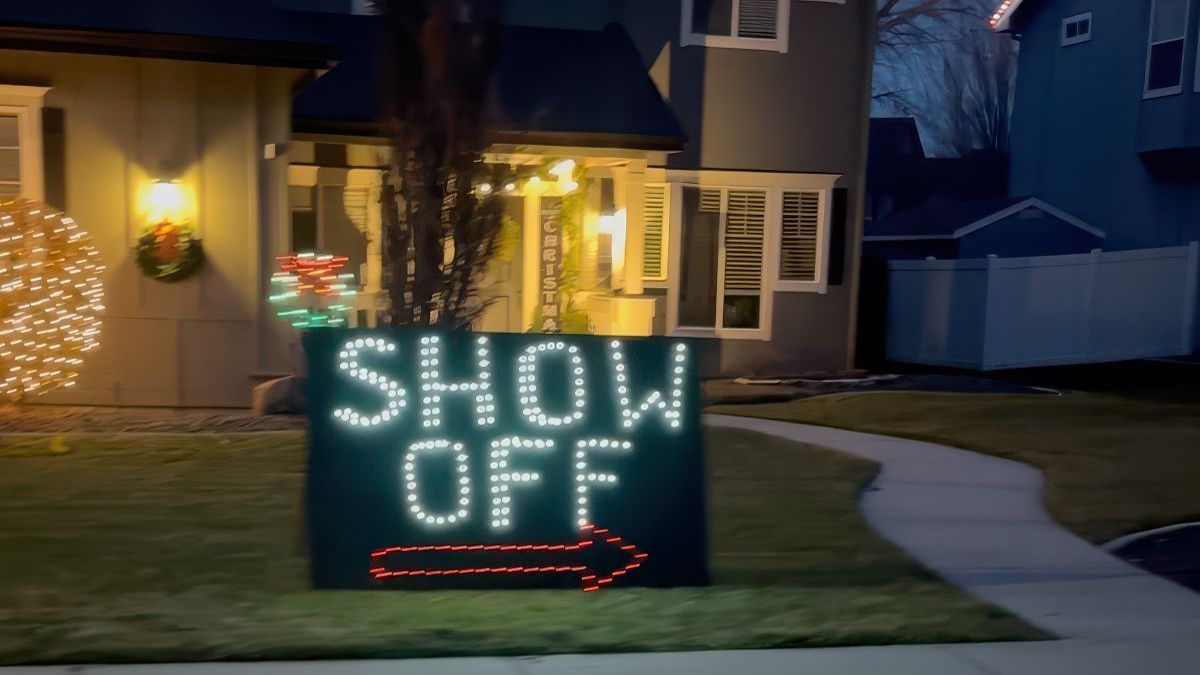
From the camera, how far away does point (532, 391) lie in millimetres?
5605

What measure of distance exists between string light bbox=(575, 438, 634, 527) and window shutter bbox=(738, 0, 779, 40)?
10.7 m

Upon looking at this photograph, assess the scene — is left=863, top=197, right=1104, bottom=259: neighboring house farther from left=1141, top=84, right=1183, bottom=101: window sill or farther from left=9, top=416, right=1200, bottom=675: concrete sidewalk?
left=9, top=416, right=1200, bottom=675: concrete sidewalk

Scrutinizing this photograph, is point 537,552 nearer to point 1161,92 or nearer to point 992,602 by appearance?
point 992,602

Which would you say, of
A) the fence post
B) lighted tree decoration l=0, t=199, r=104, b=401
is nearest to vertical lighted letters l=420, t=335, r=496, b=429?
lighted tree decoration l=0, t=199, r=104, b=401

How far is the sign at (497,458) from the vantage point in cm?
546

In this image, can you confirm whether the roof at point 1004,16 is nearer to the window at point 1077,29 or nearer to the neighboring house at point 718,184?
the window at point 1077,29

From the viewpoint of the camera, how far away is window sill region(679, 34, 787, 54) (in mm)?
15000

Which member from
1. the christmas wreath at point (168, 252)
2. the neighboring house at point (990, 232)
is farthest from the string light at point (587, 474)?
the neighboring house at point (990, 232)

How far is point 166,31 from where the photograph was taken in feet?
34.9

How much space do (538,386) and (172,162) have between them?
6.88 metres

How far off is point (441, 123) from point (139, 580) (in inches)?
118

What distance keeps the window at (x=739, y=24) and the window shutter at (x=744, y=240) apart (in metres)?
1.97

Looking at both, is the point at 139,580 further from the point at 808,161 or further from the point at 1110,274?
the point at 1110,274

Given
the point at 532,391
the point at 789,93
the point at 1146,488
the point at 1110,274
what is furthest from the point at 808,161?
Answer: the point at 532,391
